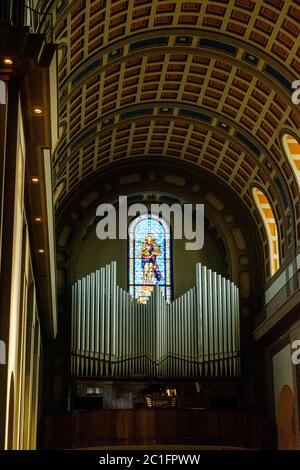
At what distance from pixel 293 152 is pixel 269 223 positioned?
4.30 metres

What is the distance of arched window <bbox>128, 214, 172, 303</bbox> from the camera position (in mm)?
30875

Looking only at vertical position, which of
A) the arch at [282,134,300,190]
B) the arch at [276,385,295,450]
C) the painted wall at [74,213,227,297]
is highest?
the arch at [282,134,300,190]

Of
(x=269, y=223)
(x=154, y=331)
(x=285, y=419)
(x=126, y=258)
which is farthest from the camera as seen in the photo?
(x=126, y=258)

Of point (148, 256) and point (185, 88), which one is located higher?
point (185, 88)

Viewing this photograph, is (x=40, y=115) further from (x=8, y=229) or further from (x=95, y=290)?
(x=95, y=290)

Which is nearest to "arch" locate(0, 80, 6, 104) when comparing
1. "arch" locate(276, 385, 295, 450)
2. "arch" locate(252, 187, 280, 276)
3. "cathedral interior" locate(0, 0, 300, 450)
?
"cathedral interior" locate(0, 0, 300, 450)

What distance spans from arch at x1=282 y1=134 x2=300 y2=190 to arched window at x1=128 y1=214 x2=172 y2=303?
7.83 m

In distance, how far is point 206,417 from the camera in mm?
26250

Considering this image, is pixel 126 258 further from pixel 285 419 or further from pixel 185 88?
pixel 285 419

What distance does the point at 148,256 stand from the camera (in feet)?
103

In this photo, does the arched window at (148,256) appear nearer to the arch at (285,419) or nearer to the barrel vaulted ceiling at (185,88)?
the barrel vaulted ceiling at (185,88)

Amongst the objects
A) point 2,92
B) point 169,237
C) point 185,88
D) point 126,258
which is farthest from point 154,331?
point 2,92

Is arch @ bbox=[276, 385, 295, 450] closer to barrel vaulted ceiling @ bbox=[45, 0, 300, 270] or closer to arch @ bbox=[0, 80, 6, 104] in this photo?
barrel vaulted ceiling @ bbox=[45, 0, 300, 270]

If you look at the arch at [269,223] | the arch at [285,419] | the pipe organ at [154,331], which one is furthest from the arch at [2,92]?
the arch at [269,223]
